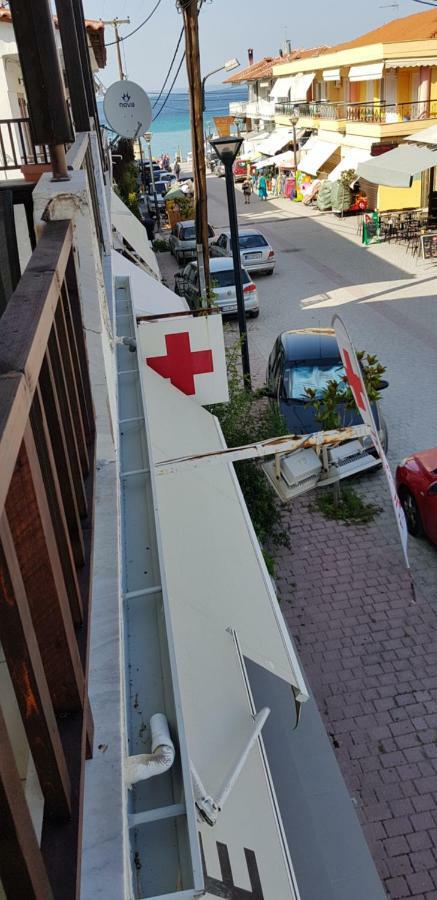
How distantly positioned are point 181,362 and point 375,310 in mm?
11721

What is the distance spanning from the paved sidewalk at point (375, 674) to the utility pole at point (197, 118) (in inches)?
195

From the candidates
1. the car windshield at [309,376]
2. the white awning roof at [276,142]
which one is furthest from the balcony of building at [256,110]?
the car windshield at [309,376]

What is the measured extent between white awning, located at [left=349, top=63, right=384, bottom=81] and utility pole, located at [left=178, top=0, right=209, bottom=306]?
16038 millimetres

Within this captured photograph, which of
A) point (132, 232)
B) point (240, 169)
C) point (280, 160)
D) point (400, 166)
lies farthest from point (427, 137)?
point (240, 169)

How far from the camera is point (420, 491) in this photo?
305 inches

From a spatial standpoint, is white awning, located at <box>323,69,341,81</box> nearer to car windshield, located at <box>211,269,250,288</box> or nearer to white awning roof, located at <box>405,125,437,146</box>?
white awning roof, located at <box>405,125,437,146</box>

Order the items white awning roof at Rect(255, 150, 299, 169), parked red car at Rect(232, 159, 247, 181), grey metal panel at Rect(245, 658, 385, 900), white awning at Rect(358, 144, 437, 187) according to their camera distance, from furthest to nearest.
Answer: parked red car at Rect(232, 159, 247, 181)
white awning roof at Rect(255, 150, 299, 169)
white awning at Rect(358, 144, 437, 187)
grey metal panel at Rect(245, 658, 385, 900)

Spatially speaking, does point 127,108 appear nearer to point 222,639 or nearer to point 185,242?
point 222,639

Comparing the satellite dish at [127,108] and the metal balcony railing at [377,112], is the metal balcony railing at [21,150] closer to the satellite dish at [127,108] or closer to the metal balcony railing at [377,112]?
the satellite dish at [127,108]

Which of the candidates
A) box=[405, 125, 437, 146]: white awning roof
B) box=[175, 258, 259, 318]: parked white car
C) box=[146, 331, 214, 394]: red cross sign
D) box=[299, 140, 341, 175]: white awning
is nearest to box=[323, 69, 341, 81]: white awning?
box=[299, 140, 341, 175]: white awning

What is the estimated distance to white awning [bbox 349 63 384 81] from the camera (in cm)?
2531

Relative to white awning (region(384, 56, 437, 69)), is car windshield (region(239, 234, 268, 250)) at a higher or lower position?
lower

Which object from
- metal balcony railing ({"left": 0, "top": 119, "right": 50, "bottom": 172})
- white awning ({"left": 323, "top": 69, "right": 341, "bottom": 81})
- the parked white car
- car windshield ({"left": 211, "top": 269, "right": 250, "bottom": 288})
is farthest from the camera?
white awning ({"left": 323, "top": 69, "right": 341, "bottom": 81})

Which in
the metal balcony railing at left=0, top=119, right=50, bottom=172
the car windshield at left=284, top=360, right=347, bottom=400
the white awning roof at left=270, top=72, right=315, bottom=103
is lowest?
the car windshield at left=284, top=360, right=347, bottom=400
